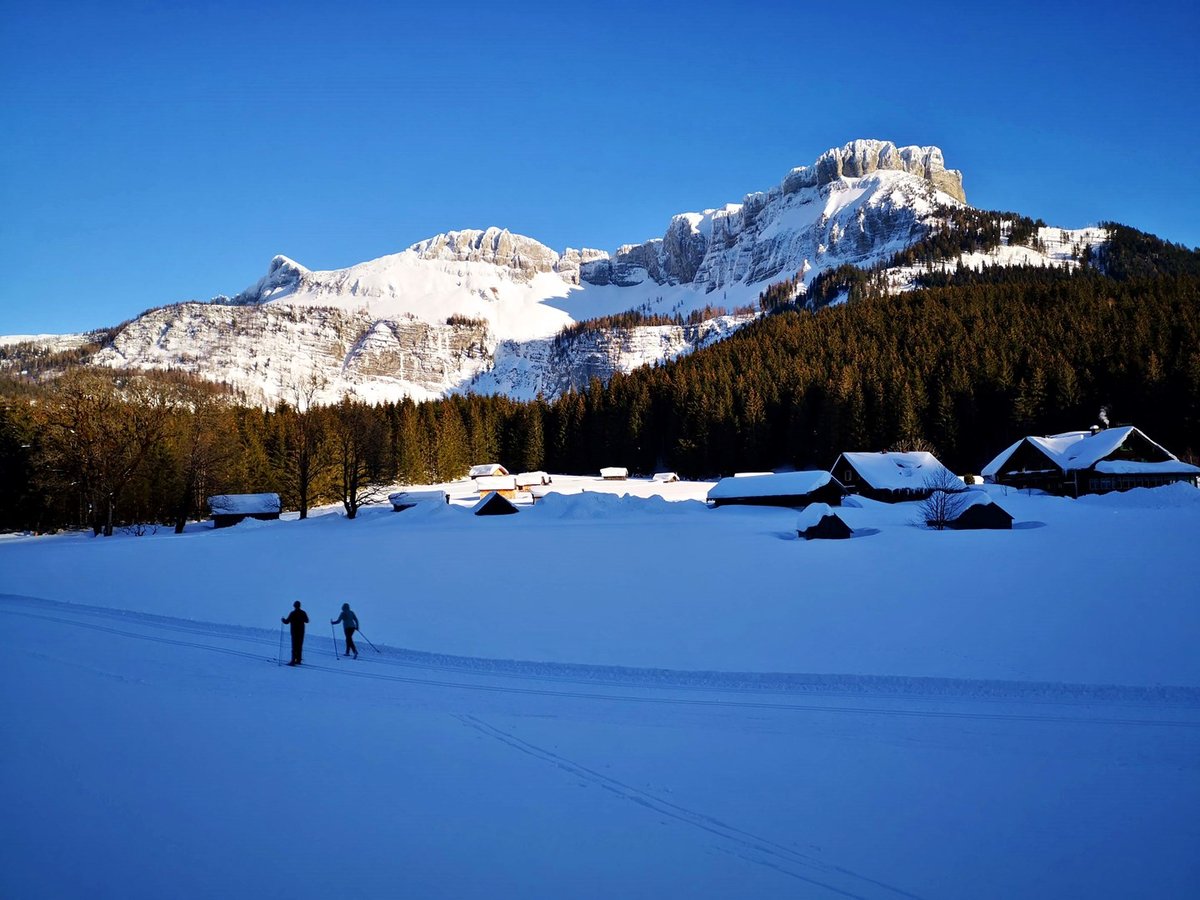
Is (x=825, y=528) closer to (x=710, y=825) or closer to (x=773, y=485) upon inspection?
(x=773, y=485)

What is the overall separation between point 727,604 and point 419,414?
81309 mm

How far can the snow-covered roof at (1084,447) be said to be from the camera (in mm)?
44562

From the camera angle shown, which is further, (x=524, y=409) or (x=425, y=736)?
(x=524, y=409)

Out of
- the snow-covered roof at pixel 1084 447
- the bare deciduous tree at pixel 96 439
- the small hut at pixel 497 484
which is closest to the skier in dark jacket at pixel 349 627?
the bare deciduous tree at pixel 96 439

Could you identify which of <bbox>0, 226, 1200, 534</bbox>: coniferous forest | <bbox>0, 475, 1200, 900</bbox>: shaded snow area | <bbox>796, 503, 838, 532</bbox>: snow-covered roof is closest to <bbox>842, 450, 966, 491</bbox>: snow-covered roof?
<bbox>0, 226, 1200, 534</bbox>: coniferous forest

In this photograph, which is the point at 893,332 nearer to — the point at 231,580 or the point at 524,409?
the point at 524,409

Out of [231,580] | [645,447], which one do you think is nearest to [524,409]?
[645,447]

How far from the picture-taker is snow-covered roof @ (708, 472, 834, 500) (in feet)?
150

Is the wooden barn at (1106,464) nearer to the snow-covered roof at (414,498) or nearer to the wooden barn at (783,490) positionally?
the wooden barn at (783,490)

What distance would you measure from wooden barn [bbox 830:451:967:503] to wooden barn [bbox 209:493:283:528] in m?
44.3

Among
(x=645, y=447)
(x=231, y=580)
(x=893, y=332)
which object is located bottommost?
(x=231, y=580)

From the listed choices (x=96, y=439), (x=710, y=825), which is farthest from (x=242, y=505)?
(x=710, y=825)

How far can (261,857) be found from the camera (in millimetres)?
6523

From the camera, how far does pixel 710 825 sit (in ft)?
23.5
